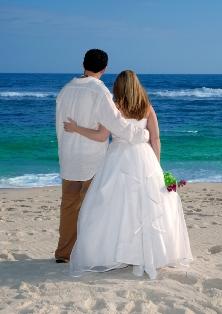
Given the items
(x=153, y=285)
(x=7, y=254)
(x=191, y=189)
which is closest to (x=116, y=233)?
(x=153, y=285)

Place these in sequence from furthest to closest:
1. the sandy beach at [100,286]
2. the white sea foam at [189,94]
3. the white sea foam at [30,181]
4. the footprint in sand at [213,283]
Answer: the white sea foam at [189,94] < the white sea foam at [30,181] < the footprint in sand at [213,283] < the sandy beach at [100,286]

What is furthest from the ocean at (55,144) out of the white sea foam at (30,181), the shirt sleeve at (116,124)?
the shirt sleeve at (116,124)

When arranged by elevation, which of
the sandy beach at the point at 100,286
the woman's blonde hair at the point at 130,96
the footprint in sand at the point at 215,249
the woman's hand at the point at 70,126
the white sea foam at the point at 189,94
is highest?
the woman's blonde hair at the point at 130,96

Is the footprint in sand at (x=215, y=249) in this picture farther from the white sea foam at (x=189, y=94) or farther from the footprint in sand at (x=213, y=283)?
the white sea foam at (x=189, y=94)

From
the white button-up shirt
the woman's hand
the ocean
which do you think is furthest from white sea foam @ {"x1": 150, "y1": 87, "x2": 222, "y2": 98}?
the woman's hand

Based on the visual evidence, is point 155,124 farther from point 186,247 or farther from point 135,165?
point 186,247

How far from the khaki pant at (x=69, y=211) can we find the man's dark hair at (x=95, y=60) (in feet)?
3.23

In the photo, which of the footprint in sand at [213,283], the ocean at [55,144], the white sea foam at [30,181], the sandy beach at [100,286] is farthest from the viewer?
the ocean at [55,144]

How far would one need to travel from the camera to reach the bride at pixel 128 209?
4895 millimetres

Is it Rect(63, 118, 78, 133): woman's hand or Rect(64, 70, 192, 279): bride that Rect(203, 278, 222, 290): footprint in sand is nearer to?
Rect(64, 70, 192, 279): bride

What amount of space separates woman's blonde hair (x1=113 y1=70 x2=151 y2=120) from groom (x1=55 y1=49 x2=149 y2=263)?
9cm

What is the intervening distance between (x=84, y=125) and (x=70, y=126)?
12 cm

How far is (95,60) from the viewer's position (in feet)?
16.7

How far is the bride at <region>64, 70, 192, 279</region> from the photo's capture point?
4.89m
